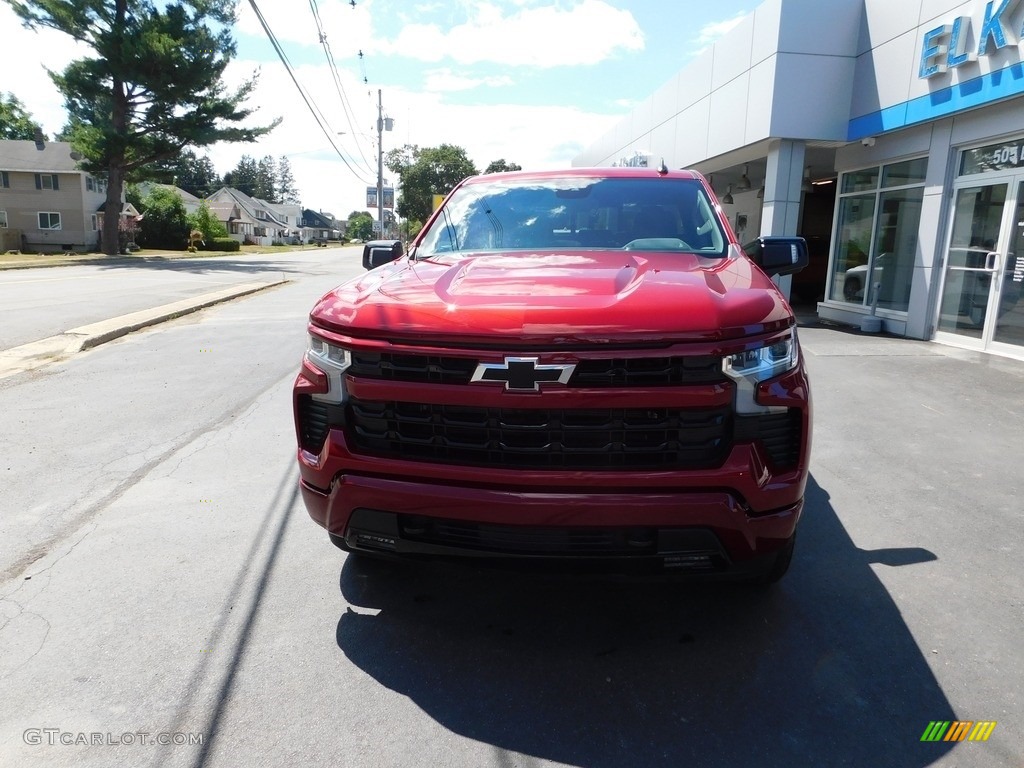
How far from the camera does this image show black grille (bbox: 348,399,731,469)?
7.63ft

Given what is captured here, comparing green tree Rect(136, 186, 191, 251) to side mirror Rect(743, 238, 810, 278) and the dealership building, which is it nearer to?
the dealership building

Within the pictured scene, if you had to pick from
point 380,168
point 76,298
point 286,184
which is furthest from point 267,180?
point 76,298

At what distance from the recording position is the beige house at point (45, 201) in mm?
48531

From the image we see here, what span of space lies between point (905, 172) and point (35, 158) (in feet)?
186

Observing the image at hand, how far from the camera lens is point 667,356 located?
2.28m

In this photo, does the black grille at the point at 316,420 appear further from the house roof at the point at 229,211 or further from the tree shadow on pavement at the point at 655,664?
the house roof at the point at 229,211

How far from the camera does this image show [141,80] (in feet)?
112

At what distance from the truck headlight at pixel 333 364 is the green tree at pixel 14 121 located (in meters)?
82.6

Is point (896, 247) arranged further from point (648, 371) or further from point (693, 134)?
point (648, 371)

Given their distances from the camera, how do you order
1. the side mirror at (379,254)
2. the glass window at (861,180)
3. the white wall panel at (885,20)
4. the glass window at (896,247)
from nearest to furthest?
1. the side mirror at (379,254)
2. the white wall panel at (885,20)
3. the glass window at (896,247)
4. the glass window at (861,180)

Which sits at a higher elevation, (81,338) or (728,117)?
(728,117)

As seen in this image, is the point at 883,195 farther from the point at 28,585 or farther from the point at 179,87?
the point at 179,87

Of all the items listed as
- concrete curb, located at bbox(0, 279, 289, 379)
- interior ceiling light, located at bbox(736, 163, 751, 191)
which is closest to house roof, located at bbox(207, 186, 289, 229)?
interior ceiling light, located at bbox(736, 163, 751, 191)

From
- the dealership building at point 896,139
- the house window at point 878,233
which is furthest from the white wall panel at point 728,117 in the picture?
the house window at point 878,233
